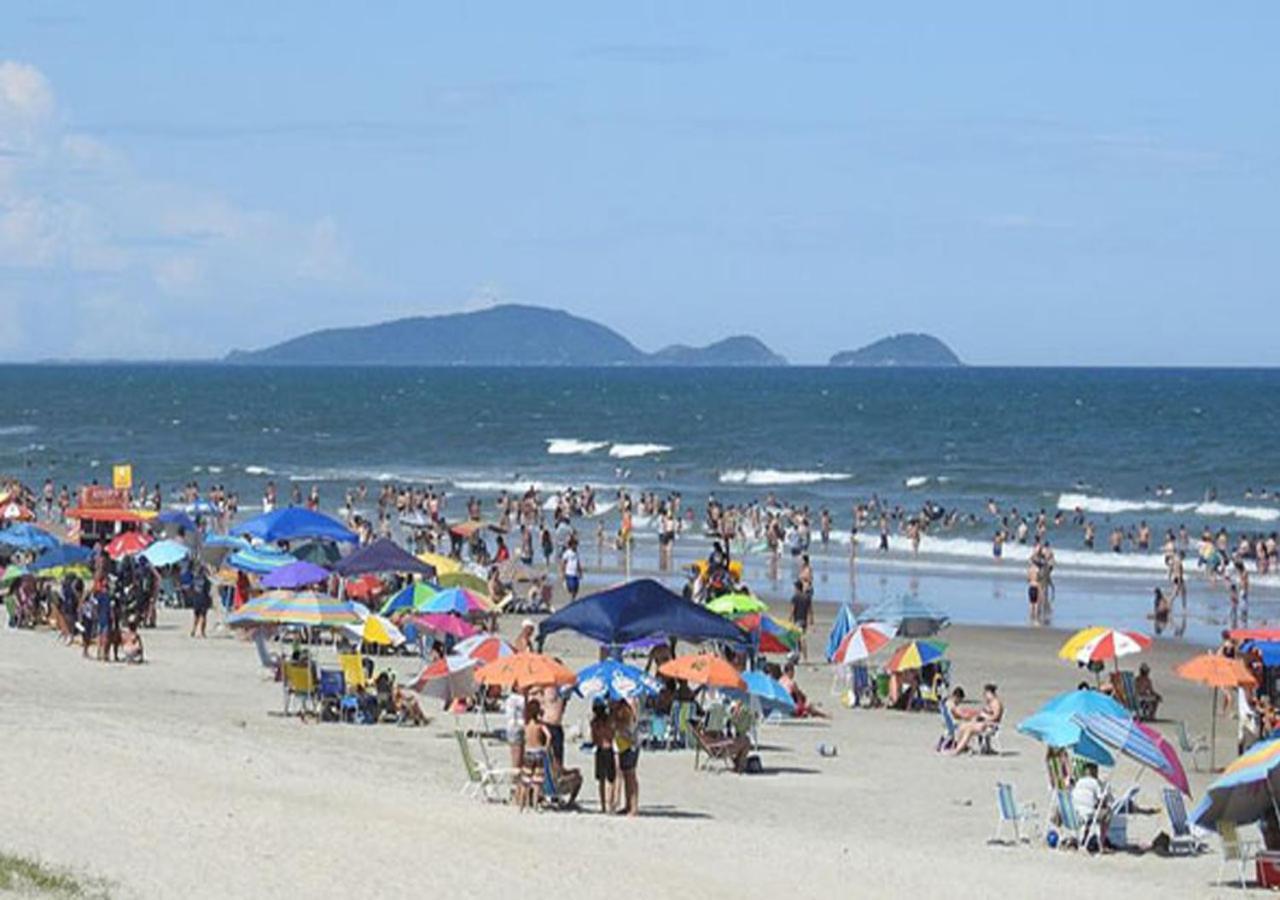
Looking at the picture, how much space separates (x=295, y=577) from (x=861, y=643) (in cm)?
738

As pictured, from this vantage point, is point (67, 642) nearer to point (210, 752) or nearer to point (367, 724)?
point (367, 724)

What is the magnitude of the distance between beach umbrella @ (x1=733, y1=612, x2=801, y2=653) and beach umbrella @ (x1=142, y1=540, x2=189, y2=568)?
10457 mm

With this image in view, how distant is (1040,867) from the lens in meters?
17.2

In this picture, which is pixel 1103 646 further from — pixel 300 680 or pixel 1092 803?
pixel 300 680

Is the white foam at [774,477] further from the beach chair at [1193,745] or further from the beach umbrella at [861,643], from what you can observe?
the beach chair at [1193,745]

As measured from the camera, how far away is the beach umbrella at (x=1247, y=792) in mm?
16250

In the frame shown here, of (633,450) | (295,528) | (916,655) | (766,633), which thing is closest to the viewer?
(916,655)

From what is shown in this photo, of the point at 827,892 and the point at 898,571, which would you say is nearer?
the point at 827,892

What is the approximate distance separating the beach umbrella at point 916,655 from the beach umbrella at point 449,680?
21.0 feet

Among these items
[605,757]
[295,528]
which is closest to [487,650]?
[605,757]

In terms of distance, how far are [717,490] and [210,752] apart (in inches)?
2180

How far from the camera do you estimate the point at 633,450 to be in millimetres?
96500

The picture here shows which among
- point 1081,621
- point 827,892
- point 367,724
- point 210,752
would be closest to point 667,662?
point 367,724

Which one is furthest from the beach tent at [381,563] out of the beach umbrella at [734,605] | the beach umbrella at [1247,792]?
the beach umbrella at [1247,792]
